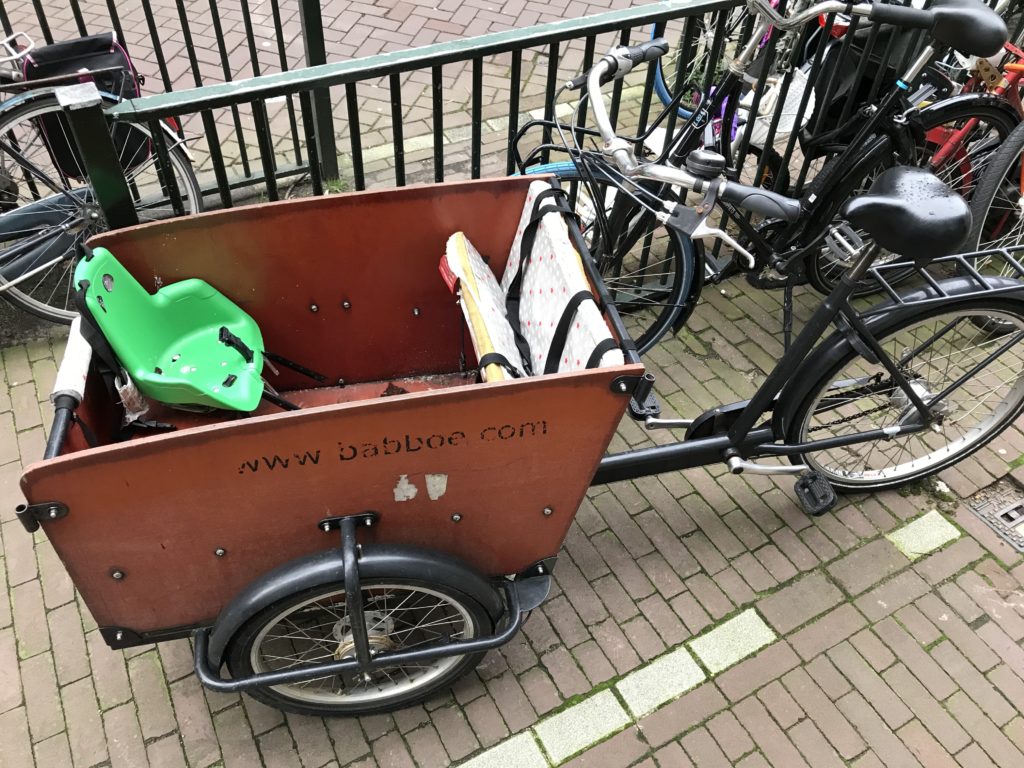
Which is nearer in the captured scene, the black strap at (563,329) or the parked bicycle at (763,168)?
the black strap at (563,329)

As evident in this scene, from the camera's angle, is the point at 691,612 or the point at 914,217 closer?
the point at 914,217

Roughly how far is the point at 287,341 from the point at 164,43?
13.1 ft

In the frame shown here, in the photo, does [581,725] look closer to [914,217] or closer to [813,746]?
[813,746]

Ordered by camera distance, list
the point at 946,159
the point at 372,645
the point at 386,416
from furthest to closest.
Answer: the point at 946,159 → the point at 372,645 → the point at 386,416

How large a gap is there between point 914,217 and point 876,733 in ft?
5.41

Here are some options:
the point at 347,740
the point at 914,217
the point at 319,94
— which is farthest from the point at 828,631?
the point at 319,94

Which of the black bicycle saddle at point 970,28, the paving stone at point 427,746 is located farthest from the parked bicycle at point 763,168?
the paving stone at point 427,746

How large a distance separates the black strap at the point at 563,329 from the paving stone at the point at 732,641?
45.6 inches

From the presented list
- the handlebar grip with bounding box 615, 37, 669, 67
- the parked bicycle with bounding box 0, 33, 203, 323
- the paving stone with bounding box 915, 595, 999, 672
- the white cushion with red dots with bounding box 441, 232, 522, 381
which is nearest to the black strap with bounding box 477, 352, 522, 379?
the white cushion with red dots with bounding box 441, 232, 522, 381

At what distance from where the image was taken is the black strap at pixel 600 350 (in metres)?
2.06

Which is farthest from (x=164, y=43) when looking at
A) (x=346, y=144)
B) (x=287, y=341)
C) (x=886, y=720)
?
(x=886, y=720)

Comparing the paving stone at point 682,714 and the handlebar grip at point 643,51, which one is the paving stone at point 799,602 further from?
the handlebar grip at point 643,51

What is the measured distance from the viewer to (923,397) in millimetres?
2787

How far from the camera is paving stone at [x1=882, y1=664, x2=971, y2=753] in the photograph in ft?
8.27
